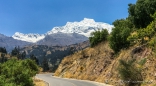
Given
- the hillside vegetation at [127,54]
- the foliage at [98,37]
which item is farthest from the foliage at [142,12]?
the foliage at [98,37]

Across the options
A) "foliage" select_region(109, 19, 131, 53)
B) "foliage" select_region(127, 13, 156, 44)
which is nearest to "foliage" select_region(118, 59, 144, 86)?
"foliage" select_region(127, 13, 156, 44)

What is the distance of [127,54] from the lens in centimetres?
A: 3716

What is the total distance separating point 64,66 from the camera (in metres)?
76.6

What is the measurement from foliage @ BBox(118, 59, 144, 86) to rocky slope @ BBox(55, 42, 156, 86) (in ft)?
3.04

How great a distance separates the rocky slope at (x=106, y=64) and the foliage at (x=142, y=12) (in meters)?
6.78

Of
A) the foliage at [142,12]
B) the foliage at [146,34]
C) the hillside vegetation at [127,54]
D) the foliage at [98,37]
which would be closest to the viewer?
the hillside vegetation at [127,54]

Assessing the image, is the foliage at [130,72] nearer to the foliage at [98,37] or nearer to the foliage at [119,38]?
the foliage at [119,38]

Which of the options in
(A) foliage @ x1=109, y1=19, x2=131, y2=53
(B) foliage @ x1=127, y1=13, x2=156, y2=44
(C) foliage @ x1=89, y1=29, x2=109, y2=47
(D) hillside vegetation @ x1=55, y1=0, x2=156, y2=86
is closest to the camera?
(D) hillside vegetation @ x1=55, y1=0, x2=156, y2=86

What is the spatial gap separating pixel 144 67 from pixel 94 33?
32.6 metres

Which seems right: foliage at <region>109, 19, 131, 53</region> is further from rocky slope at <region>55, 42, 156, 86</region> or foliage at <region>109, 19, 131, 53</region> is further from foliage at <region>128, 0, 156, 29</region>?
foliage at <region>128, 0, 156, 29</region>

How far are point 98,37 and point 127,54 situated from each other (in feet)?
74.0

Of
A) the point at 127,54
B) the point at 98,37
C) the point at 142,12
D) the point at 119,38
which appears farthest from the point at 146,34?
the point at 98,37

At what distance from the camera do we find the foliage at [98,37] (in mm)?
57188

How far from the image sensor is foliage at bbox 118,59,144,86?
26.9 m
